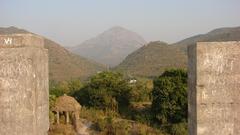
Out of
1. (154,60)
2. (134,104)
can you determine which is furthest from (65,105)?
(154,60)

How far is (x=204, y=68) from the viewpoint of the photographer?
4805 mm

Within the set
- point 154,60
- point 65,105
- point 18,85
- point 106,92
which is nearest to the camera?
point 18,85

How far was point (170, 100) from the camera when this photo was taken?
64.7ft

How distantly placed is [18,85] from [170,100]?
51.5 ft

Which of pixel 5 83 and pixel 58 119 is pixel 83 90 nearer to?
pixel 58 119

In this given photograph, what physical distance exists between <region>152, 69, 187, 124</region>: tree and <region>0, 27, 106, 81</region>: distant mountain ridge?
22.2 m

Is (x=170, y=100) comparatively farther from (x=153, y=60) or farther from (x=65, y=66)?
(x=153, y=60)

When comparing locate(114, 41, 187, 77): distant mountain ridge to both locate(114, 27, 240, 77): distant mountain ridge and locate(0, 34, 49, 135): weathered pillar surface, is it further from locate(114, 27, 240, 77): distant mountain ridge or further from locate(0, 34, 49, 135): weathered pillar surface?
locate(0, 34, 49, 135): weathered pillar surface

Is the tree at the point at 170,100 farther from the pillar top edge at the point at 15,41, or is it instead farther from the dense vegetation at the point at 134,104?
the pillar top edge at the point at 15,41

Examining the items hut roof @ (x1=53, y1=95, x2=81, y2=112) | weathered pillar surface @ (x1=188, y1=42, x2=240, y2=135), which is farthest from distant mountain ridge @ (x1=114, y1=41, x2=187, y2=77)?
weathered pillar surface @ (x1=188, y1=42, x2=240, y2=135)

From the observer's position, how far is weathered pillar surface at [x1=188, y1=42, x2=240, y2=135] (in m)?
4.78

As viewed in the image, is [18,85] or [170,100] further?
[170,100]

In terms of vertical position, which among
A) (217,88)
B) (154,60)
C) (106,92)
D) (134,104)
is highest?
(154,60)

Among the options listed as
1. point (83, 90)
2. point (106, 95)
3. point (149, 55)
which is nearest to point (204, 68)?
point (106, 95)
